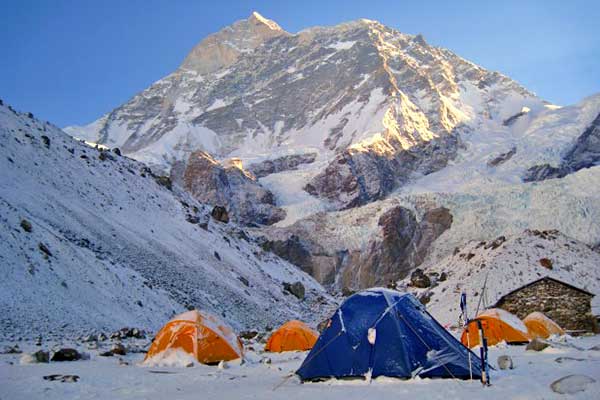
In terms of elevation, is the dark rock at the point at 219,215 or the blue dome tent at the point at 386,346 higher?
the dark rock at the point at 219,215

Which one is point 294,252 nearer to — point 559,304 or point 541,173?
point 541,173

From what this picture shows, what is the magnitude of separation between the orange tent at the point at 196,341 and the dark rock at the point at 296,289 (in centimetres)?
2931

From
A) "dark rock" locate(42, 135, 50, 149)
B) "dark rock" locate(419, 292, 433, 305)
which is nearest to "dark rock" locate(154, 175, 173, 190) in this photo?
"dark rock" locate(42, 135, 50, 149)

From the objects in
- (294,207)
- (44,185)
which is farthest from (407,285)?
(294,207)

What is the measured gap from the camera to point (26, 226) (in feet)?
70.7

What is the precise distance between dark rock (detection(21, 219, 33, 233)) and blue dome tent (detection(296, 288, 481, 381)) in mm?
15037

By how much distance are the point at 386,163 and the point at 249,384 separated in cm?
11649

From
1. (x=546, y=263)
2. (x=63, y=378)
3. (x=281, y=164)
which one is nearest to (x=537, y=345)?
(x=63, y=378)

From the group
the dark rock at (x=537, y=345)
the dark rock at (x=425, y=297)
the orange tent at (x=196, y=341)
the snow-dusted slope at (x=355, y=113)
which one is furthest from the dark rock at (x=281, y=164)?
the dark rock at (x=537, y=345)

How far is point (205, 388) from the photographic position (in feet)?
33.7

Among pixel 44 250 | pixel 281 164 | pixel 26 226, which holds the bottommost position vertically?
pixel 44 250

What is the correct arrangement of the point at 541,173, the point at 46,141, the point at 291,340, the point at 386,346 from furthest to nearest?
1. the point at 541,173
2. the point at 46,141
3. the point at 291,340
4. the point at 386,346

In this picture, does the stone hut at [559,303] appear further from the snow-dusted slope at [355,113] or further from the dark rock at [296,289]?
the snow-dusted slope at [355,113]

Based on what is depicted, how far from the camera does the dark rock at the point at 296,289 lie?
45.4 metres
